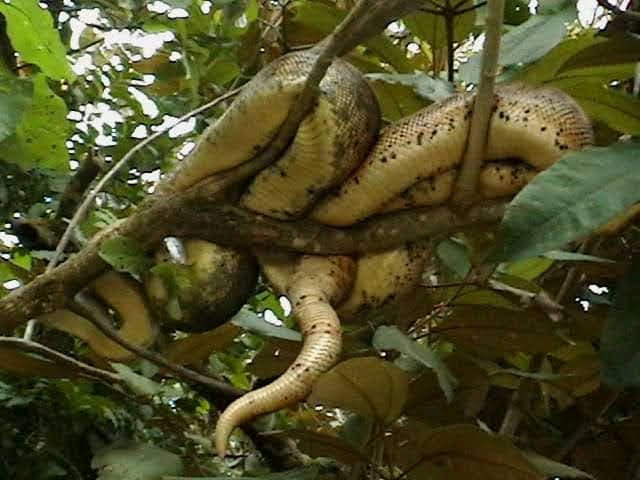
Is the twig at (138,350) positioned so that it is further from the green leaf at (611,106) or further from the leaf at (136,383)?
the green leaf at (611,106)

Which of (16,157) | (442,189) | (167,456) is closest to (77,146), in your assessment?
(16,157)

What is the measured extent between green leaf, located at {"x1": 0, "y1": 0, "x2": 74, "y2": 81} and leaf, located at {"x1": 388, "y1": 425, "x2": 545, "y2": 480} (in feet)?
1.94

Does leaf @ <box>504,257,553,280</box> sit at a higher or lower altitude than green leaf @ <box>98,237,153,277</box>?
lower

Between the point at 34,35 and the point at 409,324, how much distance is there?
0.55m

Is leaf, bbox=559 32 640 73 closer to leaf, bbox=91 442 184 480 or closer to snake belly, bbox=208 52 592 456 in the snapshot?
snake belly, bbox=208 52 592 456

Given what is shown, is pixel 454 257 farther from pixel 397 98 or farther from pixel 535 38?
pixel 535 38

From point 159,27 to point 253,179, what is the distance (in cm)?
53

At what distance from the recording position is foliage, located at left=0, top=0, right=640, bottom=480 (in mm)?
987

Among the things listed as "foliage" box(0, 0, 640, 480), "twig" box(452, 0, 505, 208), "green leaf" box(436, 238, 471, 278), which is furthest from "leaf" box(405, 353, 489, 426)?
"twig" box(452, 0, 505, 208)

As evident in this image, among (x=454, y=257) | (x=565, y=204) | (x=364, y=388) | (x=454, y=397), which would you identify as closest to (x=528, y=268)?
(x=454, y=257)

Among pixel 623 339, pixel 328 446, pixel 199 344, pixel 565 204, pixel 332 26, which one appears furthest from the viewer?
pixel 332 26

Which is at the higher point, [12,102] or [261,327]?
[12,102]

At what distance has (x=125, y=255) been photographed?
3.72 feet

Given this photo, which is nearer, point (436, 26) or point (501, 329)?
point (501, 329)
